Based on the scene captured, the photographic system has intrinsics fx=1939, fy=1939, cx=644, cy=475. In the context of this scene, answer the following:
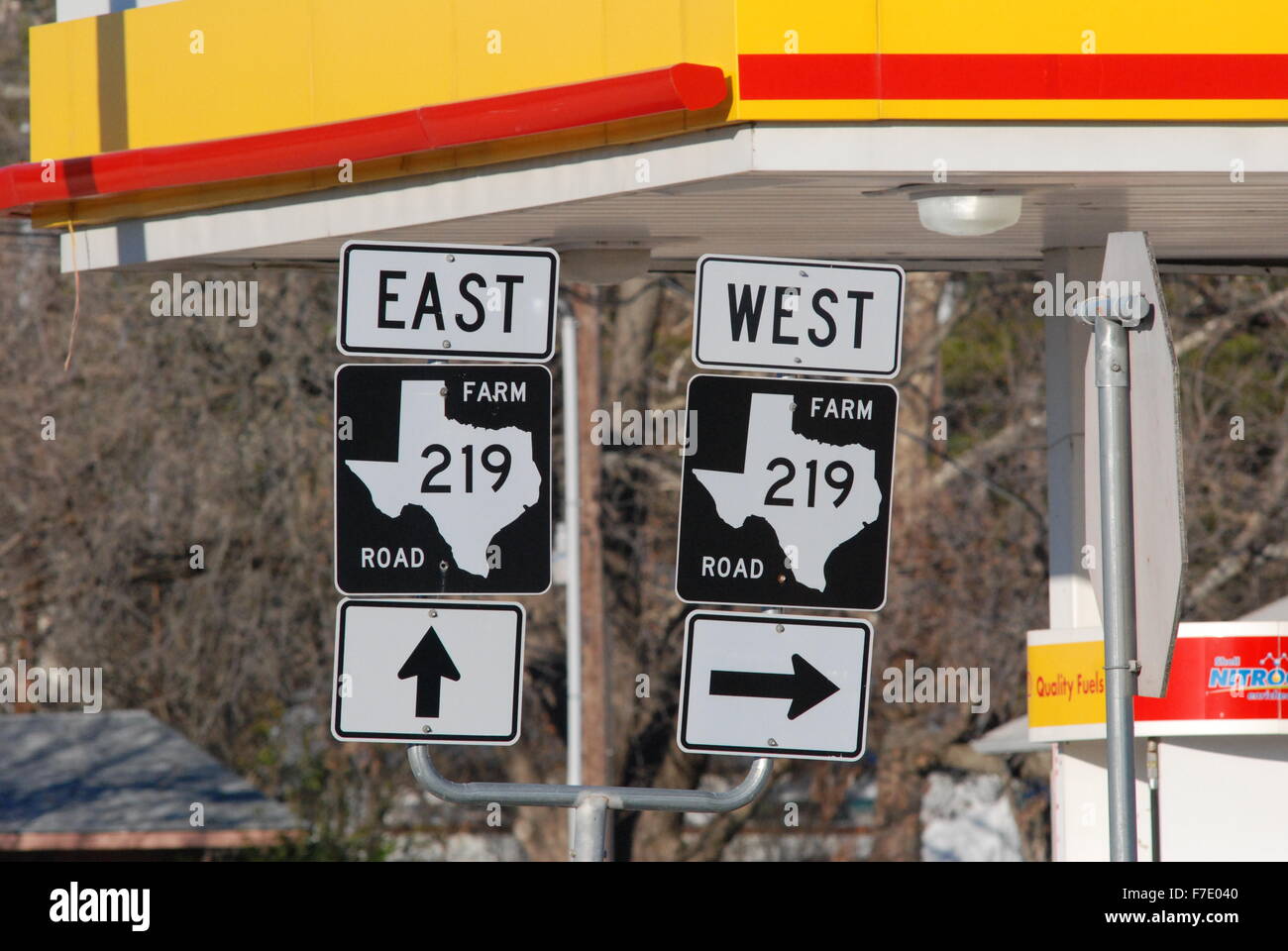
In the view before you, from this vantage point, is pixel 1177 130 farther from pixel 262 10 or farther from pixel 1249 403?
pixel 1249 403

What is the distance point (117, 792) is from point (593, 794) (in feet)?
47.4

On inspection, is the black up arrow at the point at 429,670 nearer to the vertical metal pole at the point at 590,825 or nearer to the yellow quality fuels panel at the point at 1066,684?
the vertical metal pole at the point at 590,825

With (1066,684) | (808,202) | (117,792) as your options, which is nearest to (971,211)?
(808,202)

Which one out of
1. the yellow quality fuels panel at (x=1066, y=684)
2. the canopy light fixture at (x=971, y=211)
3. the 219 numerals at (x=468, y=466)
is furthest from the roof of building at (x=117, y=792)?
the 219 numerals at (x=468, y=466)

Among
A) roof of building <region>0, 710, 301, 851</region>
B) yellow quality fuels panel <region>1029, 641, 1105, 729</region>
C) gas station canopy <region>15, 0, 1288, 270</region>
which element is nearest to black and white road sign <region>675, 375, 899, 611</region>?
gas station canopy <region>15, 0, 1288, 270</region>

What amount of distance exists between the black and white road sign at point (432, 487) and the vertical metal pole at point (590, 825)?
466 mm

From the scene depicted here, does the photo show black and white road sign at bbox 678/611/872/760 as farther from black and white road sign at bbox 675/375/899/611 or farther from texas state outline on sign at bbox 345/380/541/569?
texas state outline on sign at bbox 345/380/541/569

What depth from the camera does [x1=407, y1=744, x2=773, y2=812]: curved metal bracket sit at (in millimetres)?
3916

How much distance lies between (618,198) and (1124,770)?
4500mm

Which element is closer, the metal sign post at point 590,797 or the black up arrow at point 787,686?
the metal sign post at point 590,797

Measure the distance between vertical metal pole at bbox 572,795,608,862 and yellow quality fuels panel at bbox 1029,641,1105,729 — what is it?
5.27m

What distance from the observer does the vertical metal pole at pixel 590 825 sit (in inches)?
157

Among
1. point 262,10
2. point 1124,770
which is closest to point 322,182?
point 262,10

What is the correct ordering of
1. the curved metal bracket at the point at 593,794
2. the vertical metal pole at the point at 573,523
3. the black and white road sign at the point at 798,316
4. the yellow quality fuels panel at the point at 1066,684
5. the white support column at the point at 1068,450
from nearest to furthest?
1. the curved metal bracket at the point at 593,794
2. the black and white road sign at the point at 798,316
3. the yellow quality fuels panel at the point at 1066,684
4. the white support column at the point at 1068,450
5. the vertical metal pole at the point at 573,523
